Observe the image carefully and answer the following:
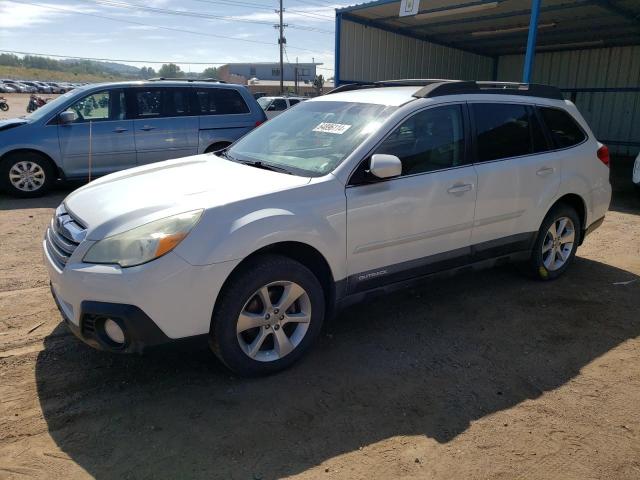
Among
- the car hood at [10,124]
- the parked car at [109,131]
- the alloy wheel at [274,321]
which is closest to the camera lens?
the alloy wheel at [274,321]

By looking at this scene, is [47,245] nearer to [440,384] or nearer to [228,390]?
[228,390]

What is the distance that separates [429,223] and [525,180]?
1.16m

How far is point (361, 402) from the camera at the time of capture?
118 inches

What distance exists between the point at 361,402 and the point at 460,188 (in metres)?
1.81

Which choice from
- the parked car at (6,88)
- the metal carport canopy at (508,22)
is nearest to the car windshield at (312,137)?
the metal carport canopy at (508,22)

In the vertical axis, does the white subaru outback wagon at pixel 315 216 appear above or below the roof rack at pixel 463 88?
below

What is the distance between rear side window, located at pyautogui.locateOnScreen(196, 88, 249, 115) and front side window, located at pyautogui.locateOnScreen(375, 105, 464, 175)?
583cm

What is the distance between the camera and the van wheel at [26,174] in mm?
7855

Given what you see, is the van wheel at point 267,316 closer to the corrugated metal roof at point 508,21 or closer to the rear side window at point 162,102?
the rear side window at point 162,102

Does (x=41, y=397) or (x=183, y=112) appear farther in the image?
(x=183, y=112)

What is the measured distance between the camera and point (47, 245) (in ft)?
10.9

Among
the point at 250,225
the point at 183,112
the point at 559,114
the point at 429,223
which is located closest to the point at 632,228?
the point at 559,114

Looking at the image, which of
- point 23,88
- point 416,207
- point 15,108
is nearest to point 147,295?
point 416,207

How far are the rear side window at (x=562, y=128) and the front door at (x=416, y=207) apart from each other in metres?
1.17
